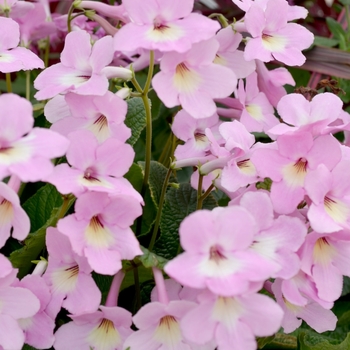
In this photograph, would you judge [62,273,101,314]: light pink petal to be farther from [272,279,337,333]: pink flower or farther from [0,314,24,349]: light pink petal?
[272,279,337,333]: pink flower

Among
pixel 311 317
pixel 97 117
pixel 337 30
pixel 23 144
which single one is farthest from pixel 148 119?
pixel 337 30

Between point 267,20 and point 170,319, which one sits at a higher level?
point 267,20

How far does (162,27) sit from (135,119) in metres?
0.17

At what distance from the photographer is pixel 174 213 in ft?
2.15

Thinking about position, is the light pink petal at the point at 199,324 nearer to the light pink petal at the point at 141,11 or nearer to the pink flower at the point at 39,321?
the pink flower at the point at 39,321

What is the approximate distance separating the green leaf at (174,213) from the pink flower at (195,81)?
167mm

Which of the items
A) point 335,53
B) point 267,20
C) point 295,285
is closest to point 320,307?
point 295,285

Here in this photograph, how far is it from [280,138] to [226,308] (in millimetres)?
176

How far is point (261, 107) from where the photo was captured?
0.72m

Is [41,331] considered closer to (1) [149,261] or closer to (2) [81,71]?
(1) [149,261]

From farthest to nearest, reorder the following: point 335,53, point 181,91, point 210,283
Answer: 1. point 335,53
2. point 181,91
3. point 210,283

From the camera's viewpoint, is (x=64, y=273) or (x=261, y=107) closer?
(x=64, y=273)

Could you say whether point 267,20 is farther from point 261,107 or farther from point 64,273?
point 64,273

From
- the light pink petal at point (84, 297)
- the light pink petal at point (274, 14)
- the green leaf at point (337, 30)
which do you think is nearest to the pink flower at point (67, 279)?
the light pink petal at point (84, 297)
